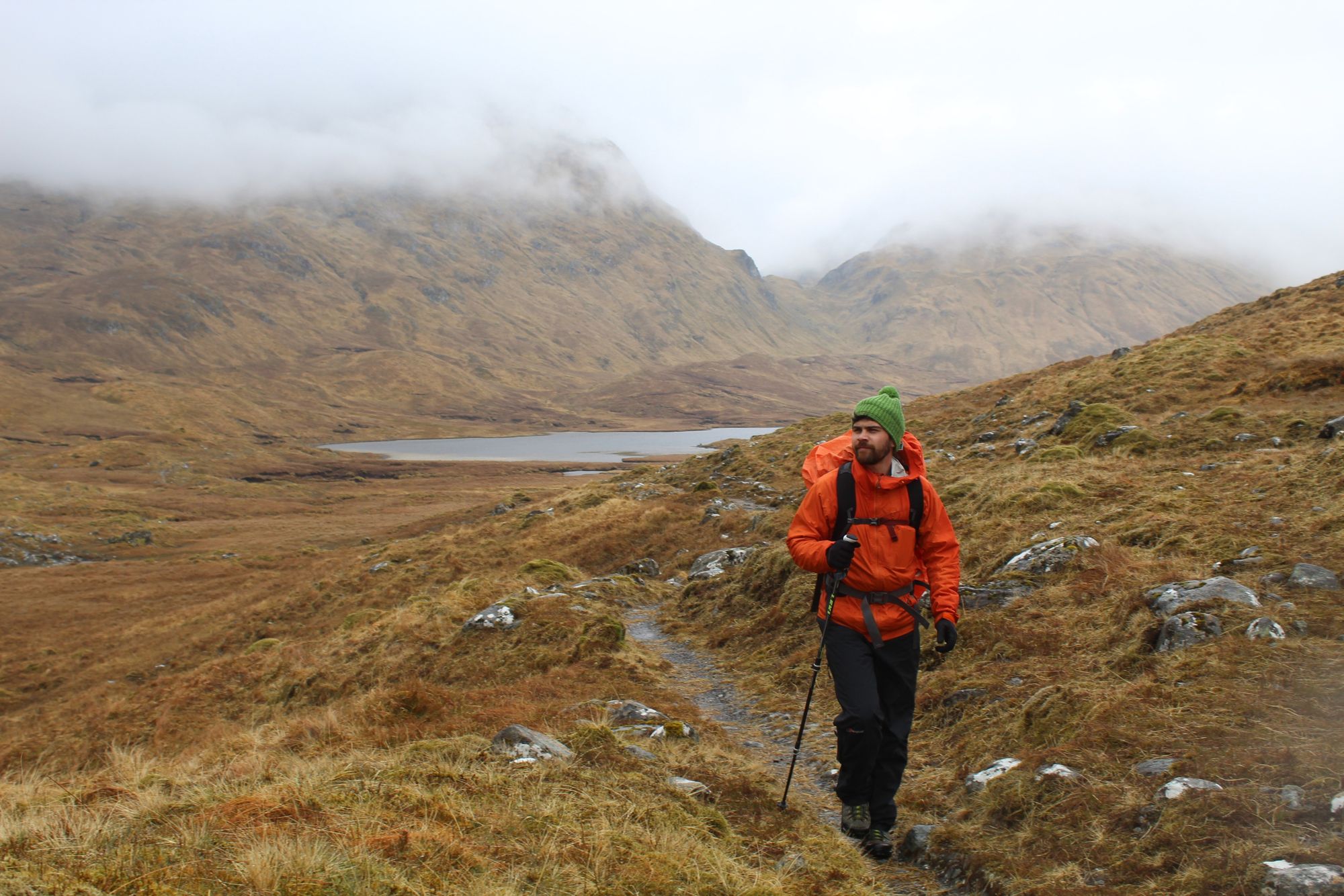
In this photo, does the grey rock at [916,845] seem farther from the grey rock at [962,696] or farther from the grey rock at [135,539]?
the grey rock at [135,539]

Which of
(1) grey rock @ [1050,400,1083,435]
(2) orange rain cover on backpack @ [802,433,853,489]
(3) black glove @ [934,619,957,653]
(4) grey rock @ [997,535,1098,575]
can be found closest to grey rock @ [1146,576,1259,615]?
(4) grey rock @ [997,535,1098,575]

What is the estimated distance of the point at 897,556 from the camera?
684cm

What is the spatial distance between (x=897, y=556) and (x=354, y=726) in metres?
6.54

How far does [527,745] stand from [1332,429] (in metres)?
15.0

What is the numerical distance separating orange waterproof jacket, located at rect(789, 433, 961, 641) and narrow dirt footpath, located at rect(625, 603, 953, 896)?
6.06ft

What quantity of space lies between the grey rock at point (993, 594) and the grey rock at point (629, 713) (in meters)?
5.00

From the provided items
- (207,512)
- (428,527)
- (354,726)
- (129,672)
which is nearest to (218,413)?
(207,512)

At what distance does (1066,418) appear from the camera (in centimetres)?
2317

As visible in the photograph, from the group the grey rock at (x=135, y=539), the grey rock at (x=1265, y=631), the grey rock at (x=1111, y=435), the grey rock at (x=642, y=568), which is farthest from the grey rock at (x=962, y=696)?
the grey rock at (x=135, y=539)

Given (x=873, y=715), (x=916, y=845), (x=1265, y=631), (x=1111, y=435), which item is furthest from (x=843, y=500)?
(x=1111, y=435)

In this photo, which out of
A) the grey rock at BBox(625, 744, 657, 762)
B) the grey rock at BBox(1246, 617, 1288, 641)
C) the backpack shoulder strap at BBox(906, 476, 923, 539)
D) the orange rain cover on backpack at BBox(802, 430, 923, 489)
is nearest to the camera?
the backpack shoulder strap at BBox(906, 476, 923, 539)

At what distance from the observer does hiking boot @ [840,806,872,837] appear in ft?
22.5

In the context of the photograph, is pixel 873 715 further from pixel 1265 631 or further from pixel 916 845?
pixel 1265 631

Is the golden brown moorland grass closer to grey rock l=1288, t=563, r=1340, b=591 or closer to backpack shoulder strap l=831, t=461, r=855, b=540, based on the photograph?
grey rock l=1288, t=563, r=1340, b=591
